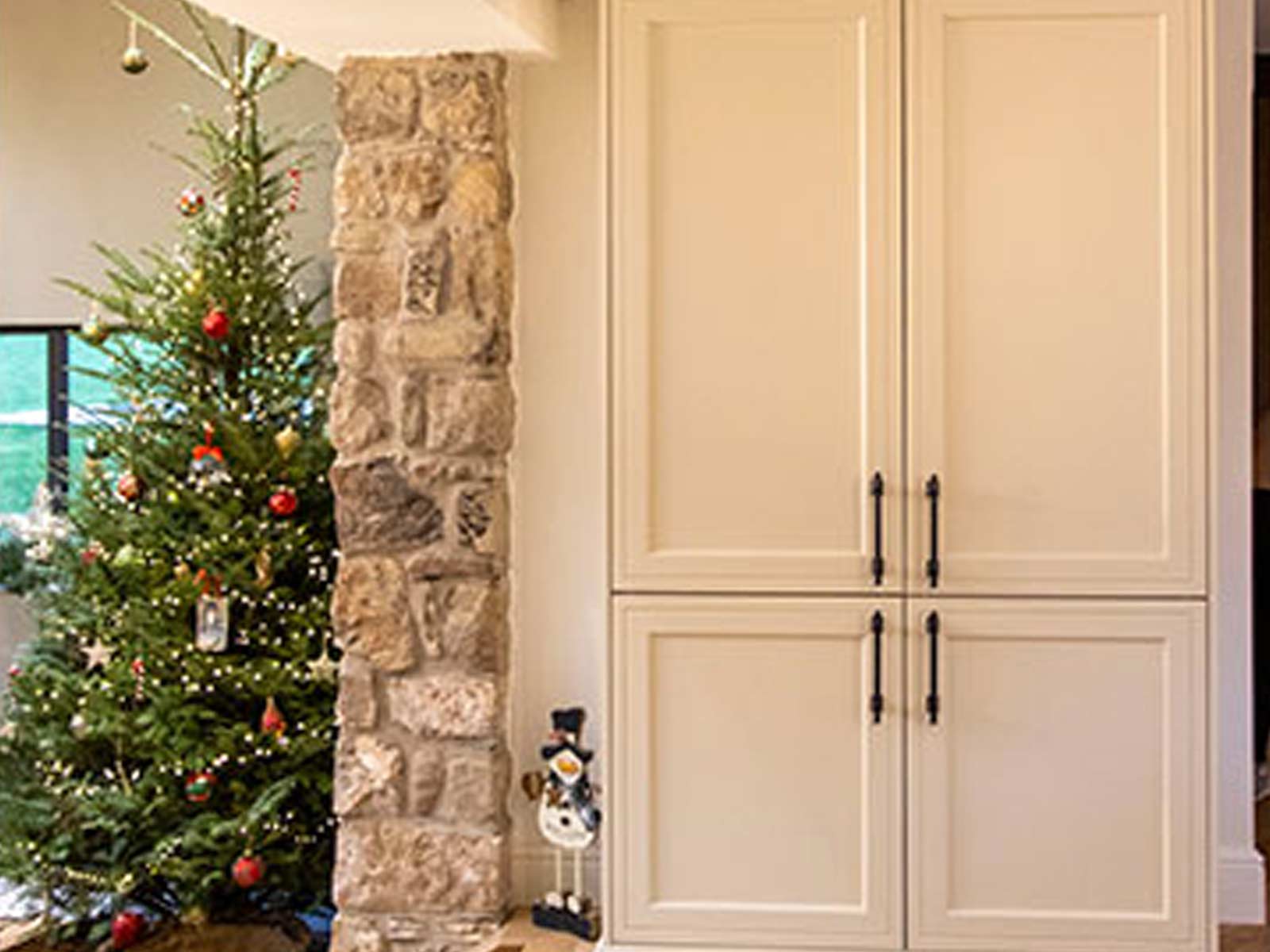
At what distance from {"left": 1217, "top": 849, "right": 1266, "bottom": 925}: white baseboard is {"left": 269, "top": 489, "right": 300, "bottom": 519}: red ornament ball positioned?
254 centimetres

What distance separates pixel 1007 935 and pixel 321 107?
4015mm

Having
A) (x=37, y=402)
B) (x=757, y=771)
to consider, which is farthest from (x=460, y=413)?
(x=37, y=402)

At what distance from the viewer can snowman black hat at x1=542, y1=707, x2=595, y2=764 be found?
3.39 metres

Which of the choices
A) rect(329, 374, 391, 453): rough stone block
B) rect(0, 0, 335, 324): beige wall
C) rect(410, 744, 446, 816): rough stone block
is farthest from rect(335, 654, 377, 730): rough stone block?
rect(0, 0, 335, 324): beige wall

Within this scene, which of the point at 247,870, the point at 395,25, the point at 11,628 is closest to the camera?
the point at 395,25

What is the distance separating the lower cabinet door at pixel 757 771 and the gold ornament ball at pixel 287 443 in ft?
4.40

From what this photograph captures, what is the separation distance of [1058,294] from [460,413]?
132cm

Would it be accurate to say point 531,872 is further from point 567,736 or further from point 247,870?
point 247,870

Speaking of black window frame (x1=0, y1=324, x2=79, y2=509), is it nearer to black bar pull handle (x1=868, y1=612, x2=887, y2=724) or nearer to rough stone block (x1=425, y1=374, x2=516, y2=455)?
rough stone block (x1=425, y1=374, x2=516, y2=455)

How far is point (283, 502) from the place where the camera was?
402cm

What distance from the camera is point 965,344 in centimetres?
304

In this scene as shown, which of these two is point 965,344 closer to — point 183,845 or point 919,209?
point 919,209

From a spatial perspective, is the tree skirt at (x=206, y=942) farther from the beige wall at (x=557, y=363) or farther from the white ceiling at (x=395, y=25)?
the white ceiling at (x=395, y=25)

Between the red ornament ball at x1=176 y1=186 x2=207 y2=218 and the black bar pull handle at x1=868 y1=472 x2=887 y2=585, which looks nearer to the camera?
the black bar pull handle at x1=868 y1=472 x2=887 y2=585
